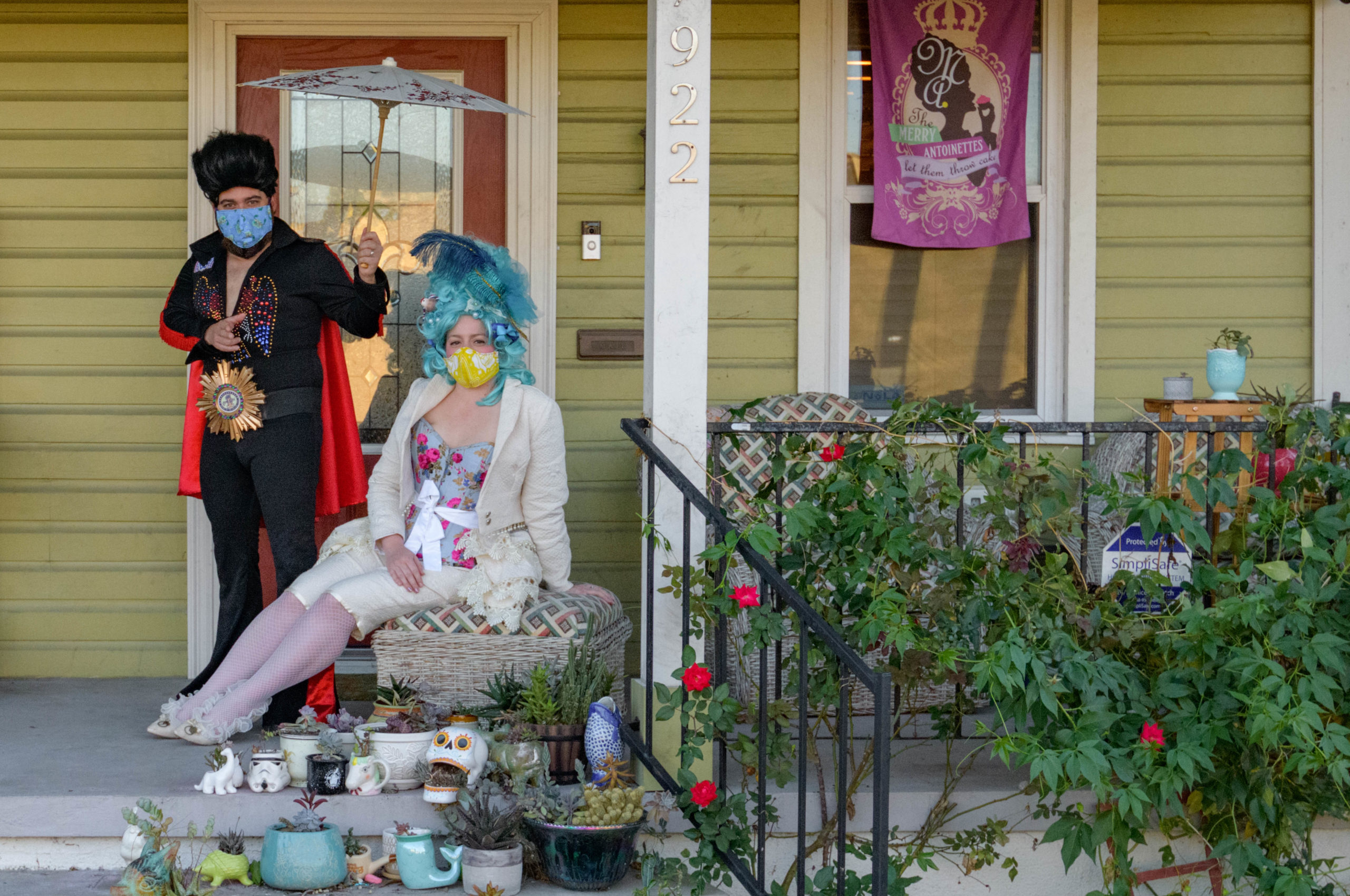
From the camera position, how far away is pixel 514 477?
12.5 feet

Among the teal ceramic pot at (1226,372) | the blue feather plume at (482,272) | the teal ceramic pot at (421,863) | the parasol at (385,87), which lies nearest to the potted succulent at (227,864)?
the teal ceramic pot at (421,863)

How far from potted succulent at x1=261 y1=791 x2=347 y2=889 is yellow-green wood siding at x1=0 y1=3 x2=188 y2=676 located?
6.51ft

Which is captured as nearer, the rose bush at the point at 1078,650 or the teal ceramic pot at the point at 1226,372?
the rose bush at the point at 1078,650

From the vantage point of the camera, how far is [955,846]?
10.6 ft

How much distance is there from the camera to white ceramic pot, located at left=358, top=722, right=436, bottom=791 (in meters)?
3.26

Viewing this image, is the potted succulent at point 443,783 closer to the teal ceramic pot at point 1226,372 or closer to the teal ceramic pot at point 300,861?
the teal ceramic pot at point 300,861

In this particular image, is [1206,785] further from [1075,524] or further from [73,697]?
[73,697]

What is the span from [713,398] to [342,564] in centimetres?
162

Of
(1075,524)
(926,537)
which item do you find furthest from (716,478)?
(1075,524)

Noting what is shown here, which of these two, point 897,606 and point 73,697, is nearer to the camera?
point 897,606

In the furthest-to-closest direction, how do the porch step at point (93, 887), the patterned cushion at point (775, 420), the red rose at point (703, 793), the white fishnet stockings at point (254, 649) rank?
the patterned cushion at point (775, 420)
the white fishnet stockings at point (254, 649)
the porch step at point (93, 887)
the red rose at point (703, 793)

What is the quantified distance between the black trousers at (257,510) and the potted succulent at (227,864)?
31.4 inches

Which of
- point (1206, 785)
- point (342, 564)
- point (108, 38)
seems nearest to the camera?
point (1206, 785)

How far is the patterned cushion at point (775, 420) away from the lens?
170 inches
